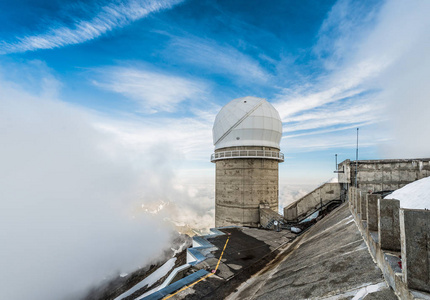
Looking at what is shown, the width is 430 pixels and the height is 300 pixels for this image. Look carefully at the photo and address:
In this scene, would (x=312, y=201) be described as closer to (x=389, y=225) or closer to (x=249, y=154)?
(x=249, y=154)

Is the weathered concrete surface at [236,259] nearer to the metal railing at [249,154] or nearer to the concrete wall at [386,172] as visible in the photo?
the metal railing at [249,154]

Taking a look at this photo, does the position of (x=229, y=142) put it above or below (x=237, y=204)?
above

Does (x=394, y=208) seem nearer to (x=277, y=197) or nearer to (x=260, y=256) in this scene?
(x=260, y=256)

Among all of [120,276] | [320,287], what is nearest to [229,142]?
[120,276]

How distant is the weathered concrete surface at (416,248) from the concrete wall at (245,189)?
69.4ft

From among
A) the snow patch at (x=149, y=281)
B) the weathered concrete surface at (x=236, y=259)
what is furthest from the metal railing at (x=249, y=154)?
the snow patch at (x=149, y=281)

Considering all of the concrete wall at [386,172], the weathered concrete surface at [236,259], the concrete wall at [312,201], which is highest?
the concrete wall at [386,172]

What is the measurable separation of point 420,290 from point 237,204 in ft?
71.6

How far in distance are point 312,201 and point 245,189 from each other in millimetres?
7862

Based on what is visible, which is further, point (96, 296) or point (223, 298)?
point (96, 296)

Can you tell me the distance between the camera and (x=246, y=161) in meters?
25.4

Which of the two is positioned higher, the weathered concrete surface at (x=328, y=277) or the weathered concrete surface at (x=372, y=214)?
the weathered concrete surface at (x=372, y=214)

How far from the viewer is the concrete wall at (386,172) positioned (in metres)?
19.9

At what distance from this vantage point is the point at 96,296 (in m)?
18.1
